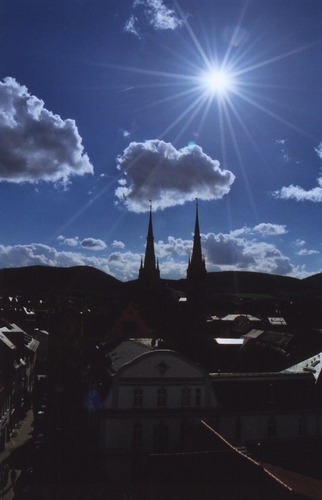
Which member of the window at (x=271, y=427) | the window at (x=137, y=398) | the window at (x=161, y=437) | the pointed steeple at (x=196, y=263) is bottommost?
the window at (x=161, y=437)

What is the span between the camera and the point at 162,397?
30406mm

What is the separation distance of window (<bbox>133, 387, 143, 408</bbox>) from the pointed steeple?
56.4 m

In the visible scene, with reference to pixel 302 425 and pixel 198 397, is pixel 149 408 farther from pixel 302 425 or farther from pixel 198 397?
pixel 302 425

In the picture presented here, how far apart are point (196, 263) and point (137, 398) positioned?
57990mm

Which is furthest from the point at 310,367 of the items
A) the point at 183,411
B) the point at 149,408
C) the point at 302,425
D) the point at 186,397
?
the point at 149,408

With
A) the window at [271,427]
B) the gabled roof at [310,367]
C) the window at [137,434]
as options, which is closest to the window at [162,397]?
the window at [137,434]

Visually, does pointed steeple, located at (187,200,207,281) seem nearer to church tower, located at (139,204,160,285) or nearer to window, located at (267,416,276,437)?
church tower, located at (139,204,160,285)

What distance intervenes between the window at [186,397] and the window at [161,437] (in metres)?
1.80

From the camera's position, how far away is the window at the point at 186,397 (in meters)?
30.7

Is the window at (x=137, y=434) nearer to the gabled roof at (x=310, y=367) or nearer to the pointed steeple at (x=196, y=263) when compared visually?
the gabled roof at (x=310, y=367)

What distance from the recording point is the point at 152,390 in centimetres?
3025

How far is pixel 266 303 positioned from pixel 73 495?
134729 mm

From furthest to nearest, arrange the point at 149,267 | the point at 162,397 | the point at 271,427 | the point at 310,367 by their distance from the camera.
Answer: the point at 149,267 < the point at 310,367 < the point at 271,427 < the point at 162,397

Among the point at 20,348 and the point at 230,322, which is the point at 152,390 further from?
the point at 230,322
